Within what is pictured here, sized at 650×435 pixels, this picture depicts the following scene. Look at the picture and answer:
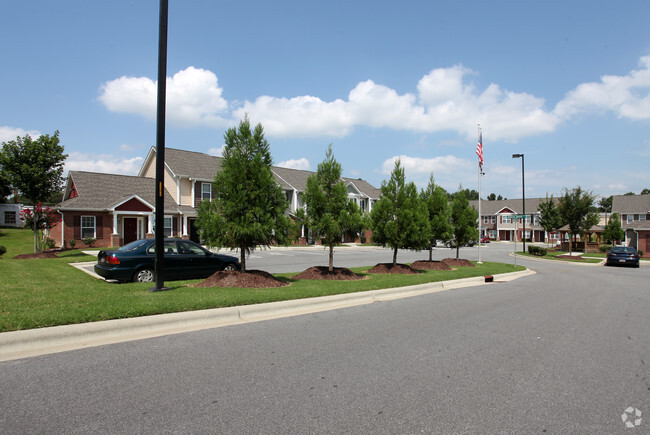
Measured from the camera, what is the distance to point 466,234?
Result: 2217 cm

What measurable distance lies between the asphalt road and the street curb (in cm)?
39

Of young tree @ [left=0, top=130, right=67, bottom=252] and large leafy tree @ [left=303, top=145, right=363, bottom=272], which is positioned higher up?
young tree @ [left=0, top=130, right=67, bottom=252]

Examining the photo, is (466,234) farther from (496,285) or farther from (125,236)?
(125,236)

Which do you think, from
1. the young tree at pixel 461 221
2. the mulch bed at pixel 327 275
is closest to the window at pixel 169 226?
the mulch bed at pixel 327 275

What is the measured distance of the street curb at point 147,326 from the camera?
17.7 ft

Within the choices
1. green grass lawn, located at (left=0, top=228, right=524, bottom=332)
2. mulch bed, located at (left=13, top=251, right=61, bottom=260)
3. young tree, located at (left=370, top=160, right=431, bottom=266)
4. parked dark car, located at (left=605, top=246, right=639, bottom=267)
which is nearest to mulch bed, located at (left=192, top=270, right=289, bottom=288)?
green grass lawn, located at (left=0, top=228, right=524, bottom=332)

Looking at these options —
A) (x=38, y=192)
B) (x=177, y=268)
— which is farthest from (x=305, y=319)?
(x=38, y=192)

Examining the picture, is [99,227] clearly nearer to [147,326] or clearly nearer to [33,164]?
[33,164]

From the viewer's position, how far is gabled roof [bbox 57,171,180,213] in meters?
27.0

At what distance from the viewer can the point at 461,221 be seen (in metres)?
22.3

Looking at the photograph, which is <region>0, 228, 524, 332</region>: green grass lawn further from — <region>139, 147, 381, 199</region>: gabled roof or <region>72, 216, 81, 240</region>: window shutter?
<region>139, 147, 381, 199</region>: gabled roof

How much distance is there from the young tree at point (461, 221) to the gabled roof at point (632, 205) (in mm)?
53776

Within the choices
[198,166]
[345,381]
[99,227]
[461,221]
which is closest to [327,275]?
[345,381]

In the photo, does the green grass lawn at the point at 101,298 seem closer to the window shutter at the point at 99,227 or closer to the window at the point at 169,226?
the window shutter at the point at 99,227
